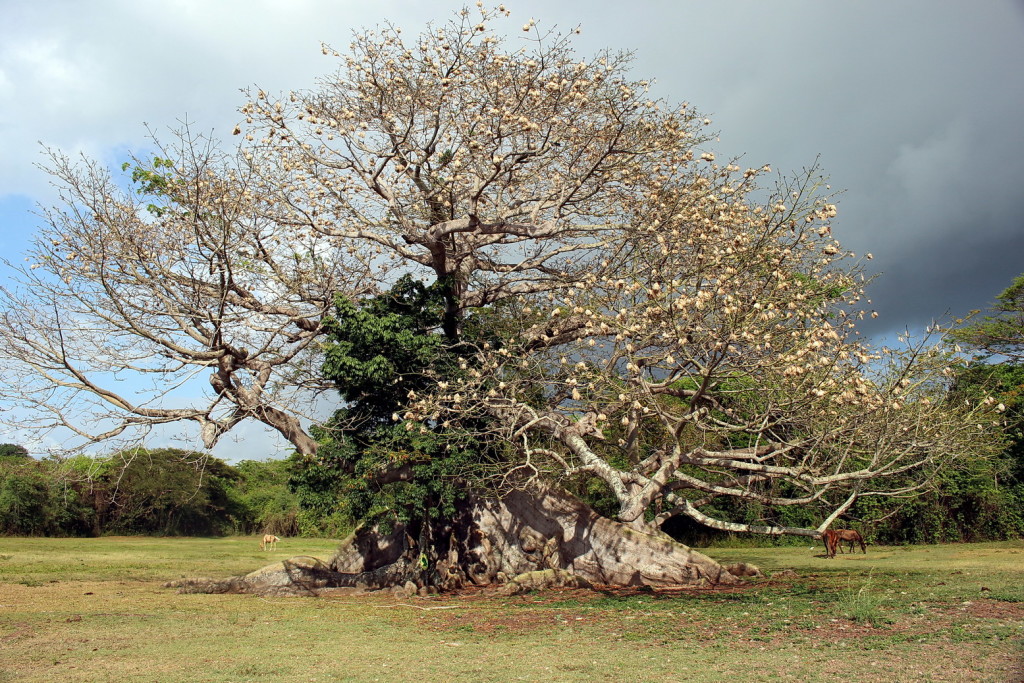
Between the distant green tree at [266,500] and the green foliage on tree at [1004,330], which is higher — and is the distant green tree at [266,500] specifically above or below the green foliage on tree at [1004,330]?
below

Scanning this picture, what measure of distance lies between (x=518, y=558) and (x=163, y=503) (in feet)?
75.4

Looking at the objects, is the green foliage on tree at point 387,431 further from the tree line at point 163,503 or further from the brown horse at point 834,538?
the tree line at point 163,503

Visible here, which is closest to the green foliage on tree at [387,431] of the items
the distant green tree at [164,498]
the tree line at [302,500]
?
the tree line at [302,500]

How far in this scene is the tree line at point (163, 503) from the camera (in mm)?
28109

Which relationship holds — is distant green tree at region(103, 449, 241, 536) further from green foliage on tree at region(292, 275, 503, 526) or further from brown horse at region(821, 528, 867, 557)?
brown horse at region(821, 528, 867, 557)

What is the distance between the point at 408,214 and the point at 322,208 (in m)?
1.70

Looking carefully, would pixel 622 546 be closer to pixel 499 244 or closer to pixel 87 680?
pixel 499 244

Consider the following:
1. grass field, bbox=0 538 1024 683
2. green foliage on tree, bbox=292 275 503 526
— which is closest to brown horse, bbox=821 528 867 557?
grass field, bbox=0 538 1024 683

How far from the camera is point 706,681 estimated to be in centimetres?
619

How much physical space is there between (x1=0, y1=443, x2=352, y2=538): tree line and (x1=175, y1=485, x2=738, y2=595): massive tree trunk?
34.1ft

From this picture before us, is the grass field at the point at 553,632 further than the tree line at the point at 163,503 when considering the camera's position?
No

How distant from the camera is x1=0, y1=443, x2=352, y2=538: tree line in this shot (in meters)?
28.1

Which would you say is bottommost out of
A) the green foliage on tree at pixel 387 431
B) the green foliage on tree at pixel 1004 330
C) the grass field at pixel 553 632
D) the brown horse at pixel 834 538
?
the grass field at pixel 553 632

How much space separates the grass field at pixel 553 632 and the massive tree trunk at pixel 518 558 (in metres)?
0.97
